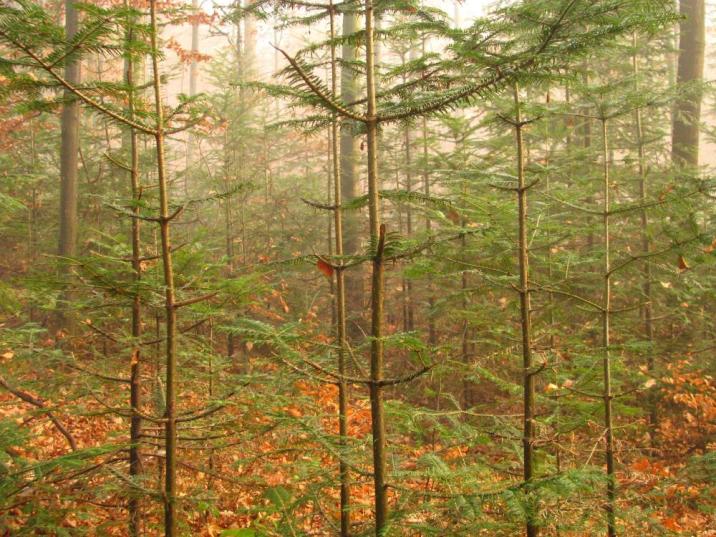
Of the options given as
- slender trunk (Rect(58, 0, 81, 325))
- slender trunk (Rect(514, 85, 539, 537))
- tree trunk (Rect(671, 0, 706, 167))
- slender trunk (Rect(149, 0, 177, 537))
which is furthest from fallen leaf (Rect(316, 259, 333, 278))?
tree trunk (Rect(671, 0, 706, 167))

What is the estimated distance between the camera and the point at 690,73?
1362 cm

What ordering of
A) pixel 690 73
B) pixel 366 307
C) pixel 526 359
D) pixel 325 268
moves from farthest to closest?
pixel 690 73, pixel 366 307, pixel 526 359, pixel 325 268

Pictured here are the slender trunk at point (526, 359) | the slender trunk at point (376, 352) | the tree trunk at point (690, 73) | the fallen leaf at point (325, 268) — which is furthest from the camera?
the tree trunk at point (690, 73)

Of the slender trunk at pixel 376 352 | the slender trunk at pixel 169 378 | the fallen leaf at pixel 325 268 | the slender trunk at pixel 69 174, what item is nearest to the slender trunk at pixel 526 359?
the slender trunk at pixel 376 352

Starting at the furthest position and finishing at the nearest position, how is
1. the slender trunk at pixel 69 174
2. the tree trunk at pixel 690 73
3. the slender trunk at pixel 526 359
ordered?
the tree trunk at pixel 690 73
the slender trunk at pixel 69 174
the slender trunk at pixel 526 359

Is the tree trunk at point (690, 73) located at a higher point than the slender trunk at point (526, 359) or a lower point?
higher

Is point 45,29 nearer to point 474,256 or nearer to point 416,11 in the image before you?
point 416,11

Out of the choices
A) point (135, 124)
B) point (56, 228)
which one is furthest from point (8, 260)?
point (135, 124)

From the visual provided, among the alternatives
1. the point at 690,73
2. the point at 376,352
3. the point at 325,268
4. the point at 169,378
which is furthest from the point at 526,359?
the point at 690,73

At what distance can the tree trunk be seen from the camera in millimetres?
12742

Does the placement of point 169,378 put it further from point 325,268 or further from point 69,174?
point 69,174

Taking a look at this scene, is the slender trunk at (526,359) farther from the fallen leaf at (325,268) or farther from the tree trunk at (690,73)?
the tree trunk at (690,73)

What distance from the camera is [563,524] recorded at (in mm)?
3400

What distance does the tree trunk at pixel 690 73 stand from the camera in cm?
1274
